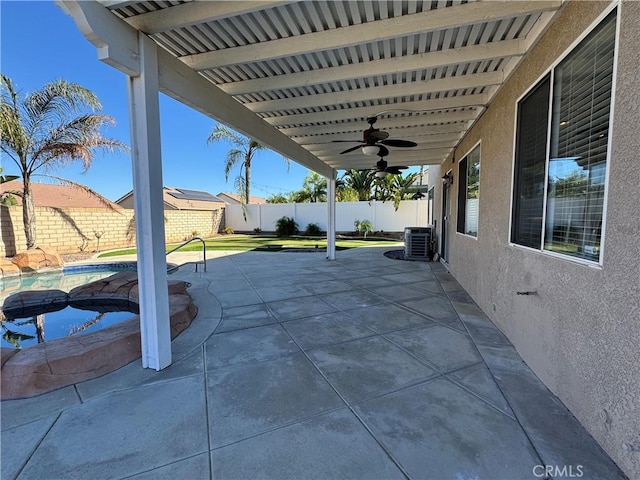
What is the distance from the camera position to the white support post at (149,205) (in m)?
2.59

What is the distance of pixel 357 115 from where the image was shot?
4.99 meters

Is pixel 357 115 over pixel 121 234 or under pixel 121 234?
over

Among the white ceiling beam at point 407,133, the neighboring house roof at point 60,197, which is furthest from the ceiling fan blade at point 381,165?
the neighboring house roof at point 60,197

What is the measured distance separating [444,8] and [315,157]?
5639 millimetres

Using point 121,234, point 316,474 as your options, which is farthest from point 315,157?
point 121,234

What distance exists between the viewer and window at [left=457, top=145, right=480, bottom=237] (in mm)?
5082

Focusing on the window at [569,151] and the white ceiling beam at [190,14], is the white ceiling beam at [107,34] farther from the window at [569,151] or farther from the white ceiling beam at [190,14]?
the window at [569,151]

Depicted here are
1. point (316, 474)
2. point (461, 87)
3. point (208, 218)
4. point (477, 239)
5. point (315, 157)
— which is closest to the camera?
point (316, 474)

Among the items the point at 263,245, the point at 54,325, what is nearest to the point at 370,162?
the point at 263,245

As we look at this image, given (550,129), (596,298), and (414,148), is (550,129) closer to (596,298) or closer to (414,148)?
(596,298)

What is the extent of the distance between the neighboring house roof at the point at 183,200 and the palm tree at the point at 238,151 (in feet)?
23.7

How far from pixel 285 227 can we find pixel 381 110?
549 inches

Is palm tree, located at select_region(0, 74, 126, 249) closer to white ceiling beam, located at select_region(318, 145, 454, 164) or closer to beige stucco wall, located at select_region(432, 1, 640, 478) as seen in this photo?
white ceiling beam, located at select_region(318, 145, 454, 164)

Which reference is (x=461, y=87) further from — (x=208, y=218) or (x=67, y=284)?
(x=208, y=218)
